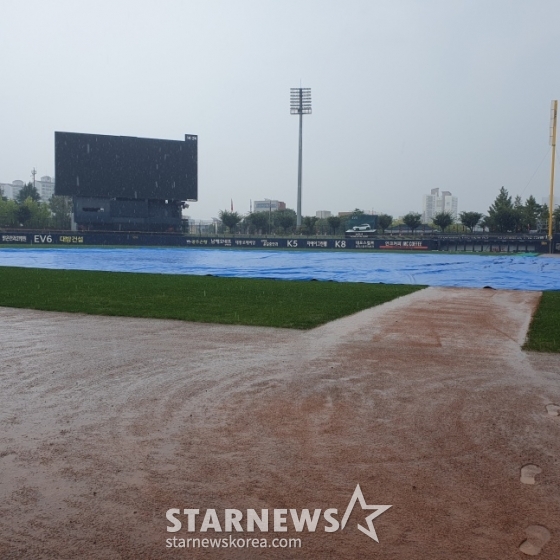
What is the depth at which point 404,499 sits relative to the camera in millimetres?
3439

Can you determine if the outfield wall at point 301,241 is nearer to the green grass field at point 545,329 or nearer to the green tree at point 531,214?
the green tree at point 531,214

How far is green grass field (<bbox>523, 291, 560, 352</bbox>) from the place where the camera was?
8180 mm

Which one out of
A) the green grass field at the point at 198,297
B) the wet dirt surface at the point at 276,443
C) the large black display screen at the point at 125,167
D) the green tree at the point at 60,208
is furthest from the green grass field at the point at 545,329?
the green tree at the point at 60,208

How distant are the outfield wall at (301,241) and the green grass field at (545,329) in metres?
30.3

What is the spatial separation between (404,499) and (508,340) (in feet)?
20.0

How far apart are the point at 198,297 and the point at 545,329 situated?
304 inches

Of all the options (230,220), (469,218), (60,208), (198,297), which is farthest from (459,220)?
(60,208)

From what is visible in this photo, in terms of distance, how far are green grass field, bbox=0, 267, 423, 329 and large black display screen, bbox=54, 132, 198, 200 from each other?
118ft

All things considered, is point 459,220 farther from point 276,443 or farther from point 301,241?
point 276,443

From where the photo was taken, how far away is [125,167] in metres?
55.3

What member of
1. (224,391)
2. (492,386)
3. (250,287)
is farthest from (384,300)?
(224,391)

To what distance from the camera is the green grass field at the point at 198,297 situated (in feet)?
36.0

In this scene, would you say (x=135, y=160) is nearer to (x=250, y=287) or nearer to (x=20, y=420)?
(x=250, y=287)

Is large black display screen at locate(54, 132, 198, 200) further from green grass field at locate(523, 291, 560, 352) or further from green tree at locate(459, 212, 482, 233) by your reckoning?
green grass field at locate(523, 291, 560, 352)
